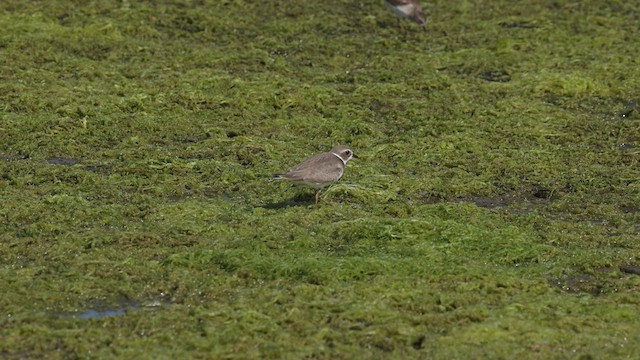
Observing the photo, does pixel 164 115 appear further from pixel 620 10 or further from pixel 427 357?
pixel 620 10

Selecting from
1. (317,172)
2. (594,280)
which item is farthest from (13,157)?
(594,280)

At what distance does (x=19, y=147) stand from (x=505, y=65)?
692 cm

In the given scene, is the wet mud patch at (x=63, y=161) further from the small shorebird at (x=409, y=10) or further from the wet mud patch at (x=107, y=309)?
the small shorebird at (x=409, y=10)

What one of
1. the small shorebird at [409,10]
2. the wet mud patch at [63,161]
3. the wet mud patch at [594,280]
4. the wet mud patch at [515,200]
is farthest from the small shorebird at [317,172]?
the small shorebird at [409,10]

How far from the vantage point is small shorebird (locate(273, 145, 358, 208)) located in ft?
39.7

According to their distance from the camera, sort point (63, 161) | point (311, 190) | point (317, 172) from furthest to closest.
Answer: point (63, 161), point (311, 190), point (317, 172)

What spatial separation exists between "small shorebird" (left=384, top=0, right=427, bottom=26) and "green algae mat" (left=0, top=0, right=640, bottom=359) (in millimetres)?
217

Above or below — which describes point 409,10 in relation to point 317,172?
below

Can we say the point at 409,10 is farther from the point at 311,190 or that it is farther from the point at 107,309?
the point at 107,309

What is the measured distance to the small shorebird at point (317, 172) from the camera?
39.7 ft

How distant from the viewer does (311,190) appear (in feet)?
41.7

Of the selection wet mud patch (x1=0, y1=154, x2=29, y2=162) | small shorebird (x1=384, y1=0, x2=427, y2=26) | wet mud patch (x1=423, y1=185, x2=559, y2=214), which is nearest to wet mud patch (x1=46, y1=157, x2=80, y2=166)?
wet mud patch (x1=0, y1=154, x2=29, y2=162)

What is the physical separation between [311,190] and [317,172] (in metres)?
0.61

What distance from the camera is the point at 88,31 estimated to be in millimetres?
17891
